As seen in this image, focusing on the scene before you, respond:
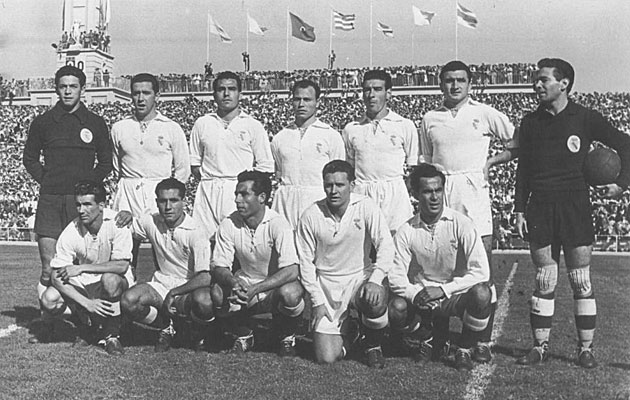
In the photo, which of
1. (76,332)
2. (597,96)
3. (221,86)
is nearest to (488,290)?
(221,86)

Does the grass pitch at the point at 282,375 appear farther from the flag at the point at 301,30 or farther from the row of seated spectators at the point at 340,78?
the row of seated spectators at the point at 340,78

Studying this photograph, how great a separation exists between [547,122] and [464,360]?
168 cm

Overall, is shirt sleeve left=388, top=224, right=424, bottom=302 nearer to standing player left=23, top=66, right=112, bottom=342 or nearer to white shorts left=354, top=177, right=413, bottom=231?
white shorts left=354, top=177, right=413, bottom=231

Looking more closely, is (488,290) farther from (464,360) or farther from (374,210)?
(374,210)

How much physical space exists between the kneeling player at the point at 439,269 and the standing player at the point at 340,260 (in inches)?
4.8

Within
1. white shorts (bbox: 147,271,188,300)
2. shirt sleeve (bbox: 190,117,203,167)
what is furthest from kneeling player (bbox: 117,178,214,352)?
shirt sleeve (bbox: 190,117,203,167)

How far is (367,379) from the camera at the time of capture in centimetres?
446

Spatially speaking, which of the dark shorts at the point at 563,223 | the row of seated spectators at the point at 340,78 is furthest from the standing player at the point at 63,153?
the row of seated spectators at the point at 340,78

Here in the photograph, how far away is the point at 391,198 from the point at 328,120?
24.5 metres

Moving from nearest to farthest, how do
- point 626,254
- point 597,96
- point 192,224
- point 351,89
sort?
point 192,224
point 626,254
point 597,96
point 351,89

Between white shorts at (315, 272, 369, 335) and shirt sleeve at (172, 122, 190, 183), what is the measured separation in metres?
1.67

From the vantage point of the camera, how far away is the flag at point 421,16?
99.0 feet

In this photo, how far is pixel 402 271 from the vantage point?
16.2ft

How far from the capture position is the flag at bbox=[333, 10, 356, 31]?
105ft
